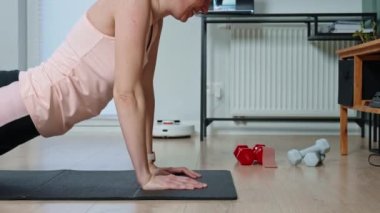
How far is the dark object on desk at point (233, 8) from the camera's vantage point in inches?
138

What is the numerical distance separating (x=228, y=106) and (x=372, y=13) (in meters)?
1.23

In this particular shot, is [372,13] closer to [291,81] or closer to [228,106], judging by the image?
[291,81]

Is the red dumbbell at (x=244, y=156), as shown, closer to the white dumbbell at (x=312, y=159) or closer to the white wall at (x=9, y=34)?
the white dumbbell at (x=312, y=159)

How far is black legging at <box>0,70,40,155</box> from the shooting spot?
153 cm

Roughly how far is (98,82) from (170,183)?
0.38 metres

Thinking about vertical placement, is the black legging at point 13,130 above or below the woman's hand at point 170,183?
above

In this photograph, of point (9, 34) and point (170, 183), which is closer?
point (170, 183)

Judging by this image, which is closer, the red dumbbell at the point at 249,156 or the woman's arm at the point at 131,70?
the woman's arm at the point at 131,70

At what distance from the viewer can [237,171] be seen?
6.98ft

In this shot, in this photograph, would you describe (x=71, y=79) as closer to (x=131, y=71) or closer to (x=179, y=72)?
(x=131, y=71)

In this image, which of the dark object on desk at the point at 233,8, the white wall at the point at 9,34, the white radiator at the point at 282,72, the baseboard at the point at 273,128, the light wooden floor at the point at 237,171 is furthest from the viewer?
the white wall at the point at 9,34

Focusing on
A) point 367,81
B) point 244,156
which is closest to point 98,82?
point 244,156

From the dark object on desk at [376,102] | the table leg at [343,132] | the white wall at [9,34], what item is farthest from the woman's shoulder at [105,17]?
the white wall at [9,34]

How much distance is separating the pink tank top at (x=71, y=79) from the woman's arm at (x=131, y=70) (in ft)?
0.31
